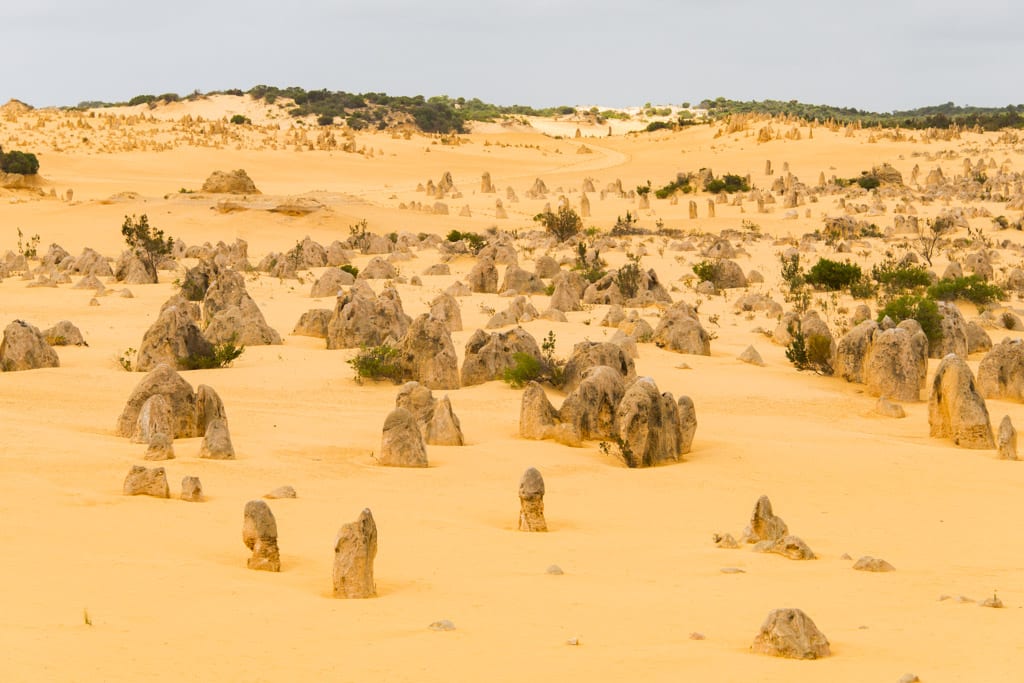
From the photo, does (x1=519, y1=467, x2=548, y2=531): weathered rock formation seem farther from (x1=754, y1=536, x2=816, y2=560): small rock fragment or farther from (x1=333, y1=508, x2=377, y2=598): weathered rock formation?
(x1=333, y1=508, x2=377, y2=598): weathered rock formation

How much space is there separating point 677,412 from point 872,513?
8.07ft

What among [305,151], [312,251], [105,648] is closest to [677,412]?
[105,648]

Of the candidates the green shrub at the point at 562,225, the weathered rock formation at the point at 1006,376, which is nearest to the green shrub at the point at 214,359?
the weathered rock formation at the point at 1006,376

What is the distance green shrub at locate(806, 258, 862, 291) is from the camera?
2595 cm

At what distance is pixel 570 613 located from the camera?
765 cm

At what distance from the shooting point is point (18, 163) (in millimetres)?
43750

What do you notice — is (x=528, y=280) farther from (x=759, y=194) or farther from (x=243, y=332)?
(x=759, y=194)

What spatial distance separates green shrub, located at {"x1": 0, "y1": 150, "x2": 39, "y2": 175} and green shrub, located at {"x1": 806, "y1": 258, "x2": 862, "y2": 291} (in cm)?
2858

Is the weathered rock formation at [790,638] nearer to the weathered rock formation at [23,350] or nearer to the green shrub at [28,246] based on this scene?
the weathered rock formation at [23,350]

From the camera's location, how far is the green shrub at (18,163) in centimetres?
4350

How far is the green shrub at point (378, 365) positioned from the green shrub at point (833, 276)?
1242cm

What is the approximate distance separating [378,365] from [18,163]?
1261 inches

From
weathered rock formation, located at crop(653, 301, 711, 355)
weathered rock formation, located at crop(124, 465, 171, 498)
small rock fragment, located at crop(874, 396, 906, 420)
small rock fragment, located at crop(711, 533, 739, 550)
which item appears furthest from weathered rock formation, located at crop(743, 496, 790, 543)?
weathered rock formation, located at crop(653, 301, 711, 355)

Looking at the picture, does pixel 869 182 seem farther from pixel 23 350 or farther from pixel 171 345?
pixel 23 350
